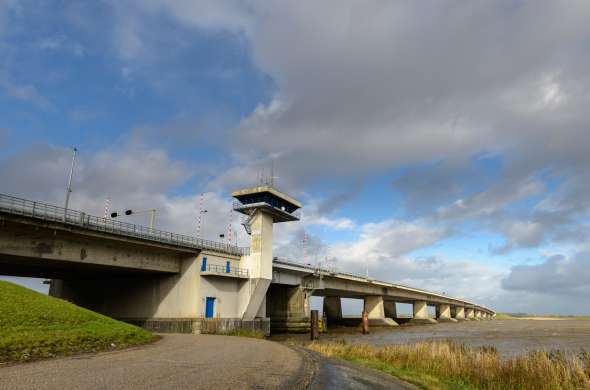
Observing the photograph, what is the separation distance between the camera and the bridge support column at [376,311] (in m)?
91.3

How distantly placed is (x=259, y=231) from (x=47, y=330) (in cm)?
3502

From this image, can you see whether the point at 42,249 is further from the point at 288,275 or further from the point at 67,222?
the point at 288,275

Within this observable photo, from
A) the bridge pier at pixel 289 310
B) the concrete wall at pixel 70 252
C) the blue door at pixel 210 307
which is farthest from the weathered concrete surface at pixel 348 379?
the bridge pier at pixel 289 310

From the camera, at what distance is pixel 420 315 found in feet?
389

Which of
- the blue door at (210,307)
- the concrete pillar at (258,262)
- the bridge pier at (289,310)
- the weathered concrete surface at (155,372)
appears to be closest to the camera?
the weathered concrete surface at (155,372)

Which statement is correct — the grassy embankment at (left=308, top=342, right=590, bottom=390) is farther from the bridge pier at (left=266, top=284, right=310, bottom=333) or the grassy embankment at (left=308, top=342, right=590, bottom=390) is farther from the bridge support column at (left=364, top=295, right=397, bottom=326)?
the bridge support column at (left=364, top=295, right=397, bottom=326)

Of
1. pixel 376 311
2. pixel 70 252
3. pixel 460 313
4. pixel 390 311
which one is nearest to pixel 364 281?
pixel 376 311

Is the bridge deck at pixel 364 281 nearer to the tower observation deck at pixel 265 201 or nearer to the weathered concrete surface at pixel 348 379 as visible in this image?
the tower observation deck at pixel 265 201

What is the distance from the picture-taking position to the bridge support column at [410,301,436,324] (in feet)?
379

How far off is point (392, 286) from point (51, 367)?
291ft

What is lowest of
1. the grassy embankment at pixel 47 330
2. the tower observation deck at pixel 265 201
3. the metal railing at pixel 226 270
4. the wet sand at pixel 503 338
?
the wet sand at pixel 503 338

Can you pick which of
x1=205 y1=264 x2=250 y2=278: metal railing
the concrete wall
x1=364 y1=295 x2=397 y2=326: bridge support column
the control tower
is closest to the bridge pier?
the control tower

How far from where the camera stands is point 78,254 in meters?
36.4

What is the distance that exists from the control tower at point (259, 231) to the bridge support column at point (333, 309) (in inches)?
1717
